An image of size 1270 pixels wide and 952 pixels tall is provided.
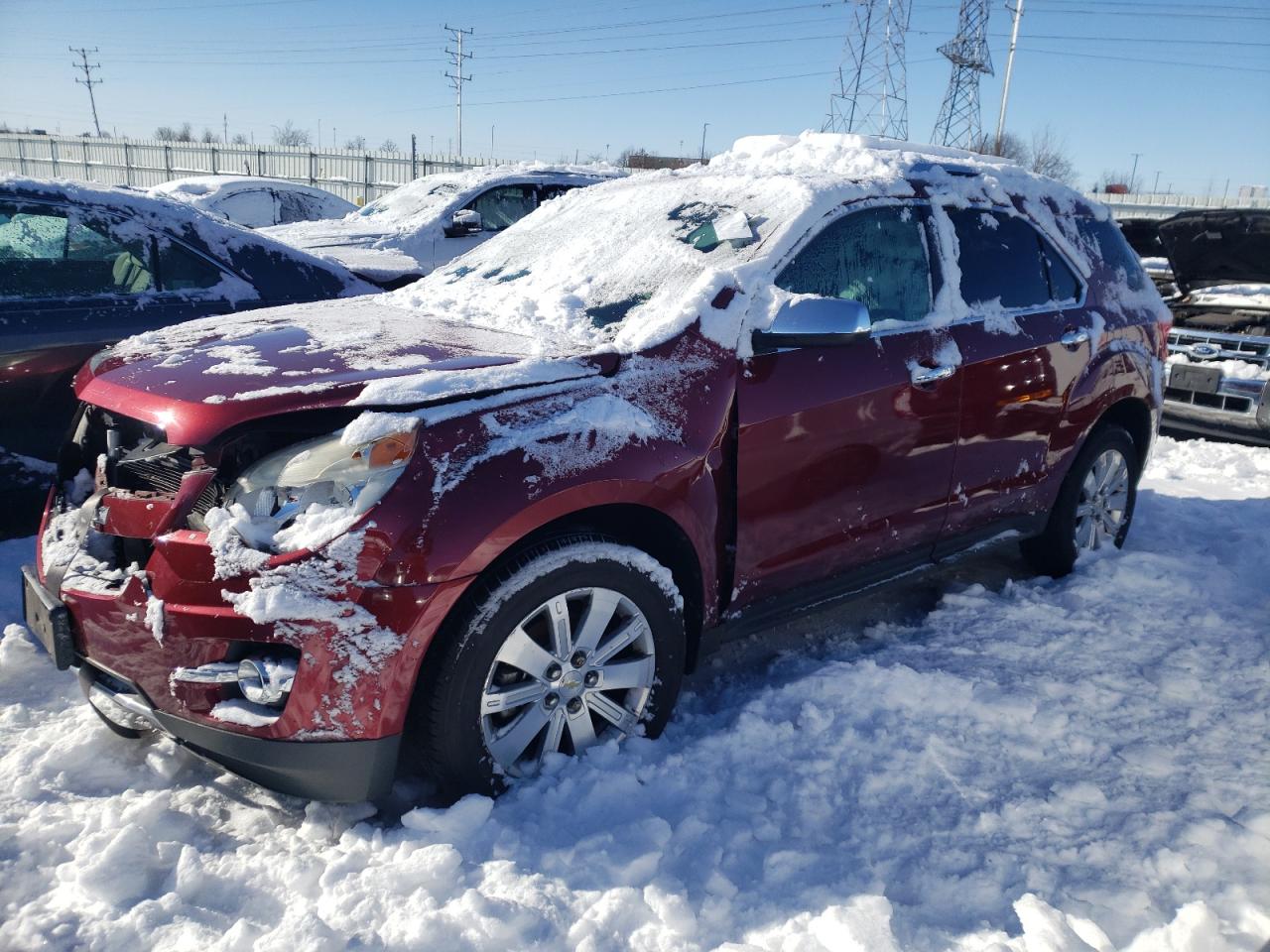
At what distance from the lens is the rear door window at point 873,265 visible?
3160 mm

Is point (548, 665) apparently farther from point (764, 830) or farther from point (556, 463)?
point (764, 830)

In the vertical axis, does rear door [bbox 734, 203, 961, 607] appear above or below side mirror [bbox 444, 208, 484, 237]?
below

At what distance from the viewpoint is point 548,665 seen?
2529 mm

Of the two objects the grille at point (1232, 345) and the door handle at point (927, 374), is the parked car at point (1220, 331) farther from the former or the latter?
the door handle at point (927, 374)

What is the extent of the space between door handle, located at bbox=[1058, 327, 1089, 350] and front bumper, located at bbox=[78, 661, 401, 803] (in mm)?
3134

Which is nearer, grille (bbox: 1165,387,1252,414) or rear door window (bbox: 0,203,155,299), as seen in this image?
rear door window (bbox: 0,203,155,299)

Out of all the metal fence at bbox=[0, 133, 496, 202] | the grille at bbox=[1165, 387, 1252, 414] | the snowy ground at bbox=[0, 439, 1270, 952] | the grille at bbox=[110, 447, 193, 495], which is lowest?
the snowy ground at bbox=[0, 439, 1270, 952]

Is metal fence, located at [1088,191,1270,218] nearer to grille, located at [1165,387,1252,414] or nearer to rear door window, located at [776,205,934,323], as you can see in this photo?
grille, located at [1165,387,1252,414]

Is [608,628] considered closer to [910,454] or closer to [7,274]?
[910,454]

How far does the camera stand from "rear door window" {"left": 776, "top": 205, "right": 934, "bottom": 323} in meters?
3.16

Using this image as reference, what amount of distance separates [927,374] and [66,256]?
364 cm

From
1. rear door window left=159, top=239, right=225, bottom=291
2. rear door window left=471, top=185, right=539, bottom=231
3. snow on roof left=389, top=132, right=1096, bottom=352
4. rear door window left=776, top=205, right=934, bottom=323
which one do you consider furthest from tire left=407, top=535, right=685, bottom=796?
rear door window left=471, top=185, right=539, bottom=231

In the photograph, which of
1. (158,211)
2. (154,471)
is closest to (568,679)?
(154,471)

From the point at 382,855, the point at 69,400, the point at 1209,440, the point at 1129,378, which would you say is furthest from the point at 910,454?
the point at 1209,440
